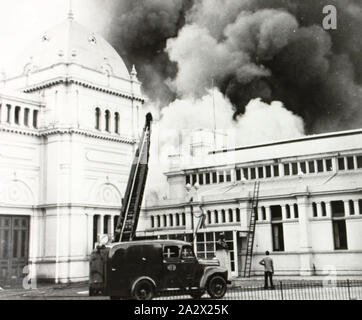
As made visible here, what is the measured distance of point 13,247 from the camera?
102 feet

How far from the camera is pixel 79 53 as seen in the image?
33.7 metres

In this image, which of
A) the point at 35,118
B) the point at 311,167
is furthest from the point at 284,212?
the point at 35,118

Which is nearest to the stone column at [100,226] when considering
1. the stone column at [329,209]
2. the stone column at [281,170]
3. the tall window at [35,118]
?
the tall window at [35,118]

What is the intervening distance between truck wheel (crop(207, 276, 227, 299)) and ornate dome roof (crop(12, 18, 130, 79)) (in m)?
18.1

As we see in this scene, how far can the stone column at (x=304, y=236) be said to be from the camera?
29.3 metres

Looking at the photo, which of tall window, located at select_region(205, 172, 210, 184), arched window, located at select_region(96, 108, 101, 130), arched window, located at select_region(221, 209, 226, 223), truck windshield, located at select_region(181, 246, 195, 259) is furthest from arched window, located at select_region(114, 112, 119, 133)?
truck windshield, located at select_region(181, 246, 195, 259)

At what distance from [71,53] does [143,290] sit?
19330 mm

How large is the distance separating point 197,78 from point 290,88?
3883 millimetres

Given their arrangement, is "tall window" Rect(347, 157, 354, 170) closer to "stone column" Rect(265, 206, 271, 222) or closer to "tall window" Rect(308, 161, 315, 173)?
"tall window" Rect(308, 161, 315, 173)

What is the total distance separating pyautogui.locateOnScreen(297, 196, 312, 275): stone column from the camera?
29.3 meters

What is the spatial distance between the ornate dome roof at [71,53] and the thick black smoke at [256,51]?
856 centimetres

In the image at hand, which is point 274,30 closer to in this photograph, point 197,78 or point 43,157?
point 197,78

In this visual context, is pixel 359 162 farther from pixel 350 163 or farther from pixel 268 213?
pixel 268 213
